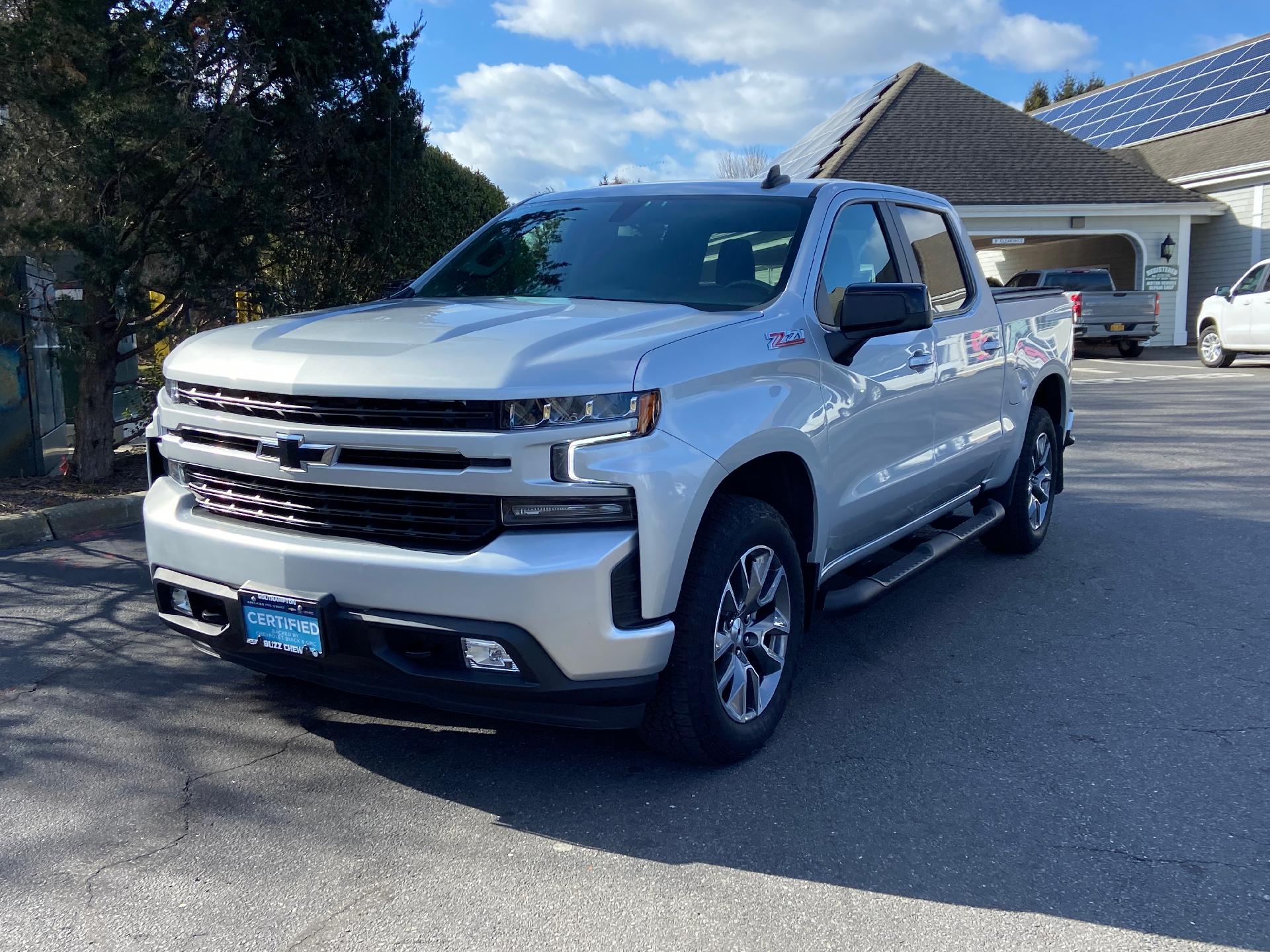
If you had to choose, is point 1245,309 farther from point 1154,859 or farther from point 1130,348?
point 1154,859

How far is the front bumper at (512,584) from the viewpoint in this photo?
10.4 feet

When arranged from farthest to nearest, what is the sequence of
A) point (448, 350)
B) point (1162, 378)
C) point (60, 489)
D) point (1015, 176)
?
point (1015, 176) < point (1162, 378) < point (60, 489) < point (448, 350)

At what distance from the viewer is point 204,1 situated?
7812mm

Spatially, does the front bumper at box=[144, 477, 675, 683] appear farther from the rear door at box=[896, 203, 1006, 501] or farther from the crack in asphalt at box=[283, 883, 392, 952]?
the rear door at box=[896, 203, 1006, 501]

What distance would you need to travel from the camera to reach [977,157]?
2719 cm

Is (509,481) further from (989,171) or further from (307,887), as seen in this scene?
(989,171)

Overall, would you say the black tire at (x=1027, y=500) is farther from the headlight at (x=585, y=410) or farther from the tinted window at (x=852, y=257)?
the headlight at (x=585, y=410)

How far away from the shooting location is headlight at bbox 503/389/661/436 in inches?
126

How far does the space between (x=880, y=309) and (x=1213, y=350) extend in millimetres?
19681

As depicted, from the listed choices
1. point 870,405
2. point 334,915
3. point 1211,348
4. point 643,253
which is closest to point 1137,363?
point 1211,348

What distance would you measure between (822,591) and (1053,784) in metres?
1.15

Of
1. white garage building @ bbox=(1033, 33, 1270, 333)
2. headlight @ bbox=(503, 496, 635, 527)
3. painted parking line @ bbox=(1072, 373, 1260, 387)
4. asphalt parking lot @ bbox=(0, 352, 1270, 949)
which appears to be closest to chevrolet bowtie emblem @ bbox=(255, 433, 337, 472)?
headlight @ bbox=(503, 496, 635, 527)

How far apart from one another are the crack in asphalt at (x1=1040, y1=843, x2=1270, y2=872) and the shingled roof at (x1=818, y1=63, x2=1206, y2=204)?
22928mm

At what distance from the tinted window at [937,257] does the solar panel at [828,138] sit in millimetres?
20991
